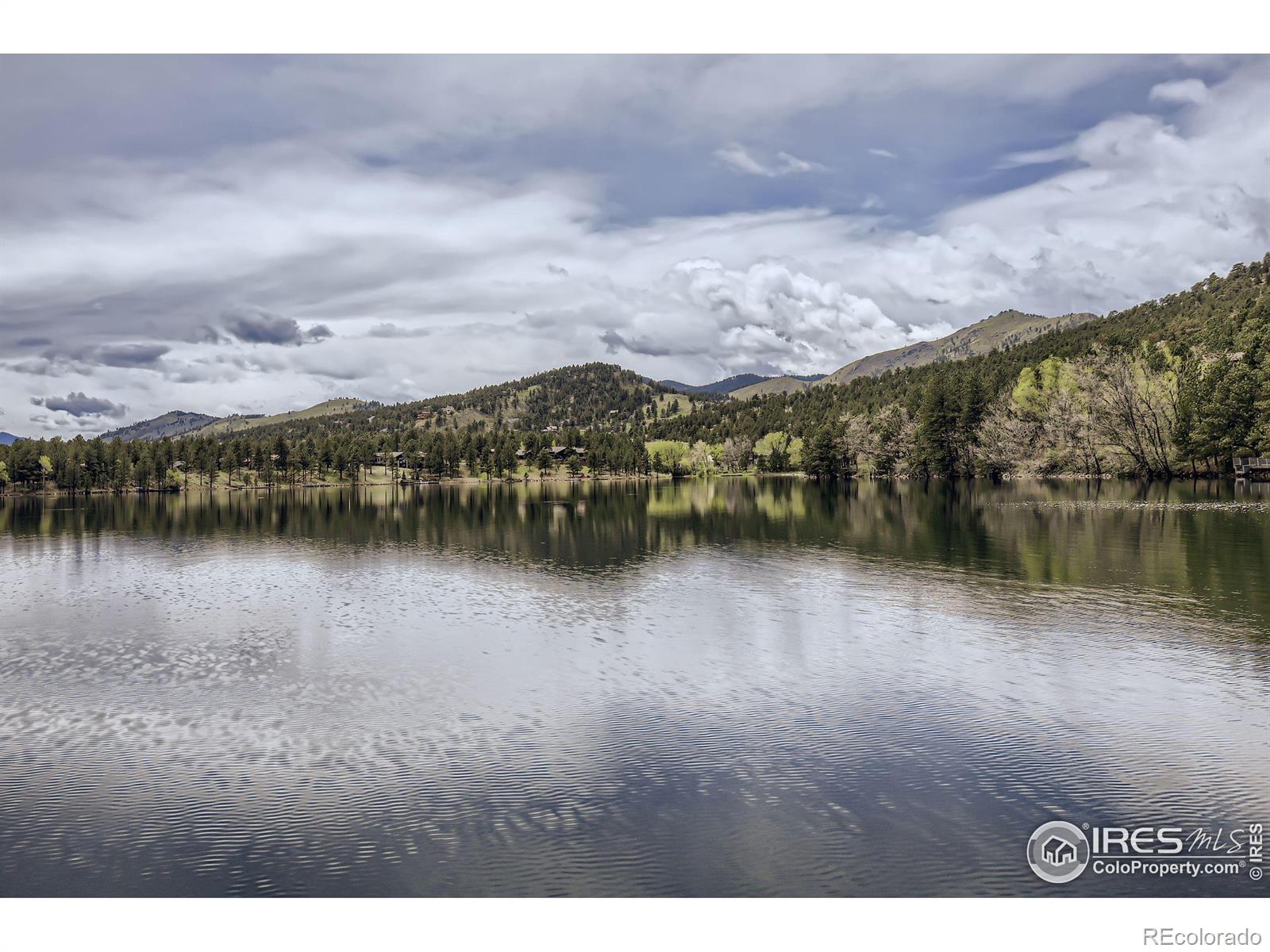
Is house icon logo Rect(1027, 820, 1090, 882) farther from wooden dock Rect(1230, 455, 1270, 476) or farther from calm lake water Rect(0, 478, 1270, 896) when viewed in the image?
wooden dock Rect(1230, 455, 1270, 476)

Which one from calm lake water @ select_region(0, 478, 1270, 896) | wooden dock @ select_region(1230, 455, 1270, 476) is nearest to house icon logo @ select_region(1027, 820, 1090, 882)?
calm lake water @ select_region(0, 478, 1270, 896)

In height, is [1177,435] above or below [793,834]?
above

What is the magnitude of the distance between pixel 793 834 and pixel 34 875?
39.0 ft

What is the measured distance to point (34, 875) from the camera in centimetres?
1257

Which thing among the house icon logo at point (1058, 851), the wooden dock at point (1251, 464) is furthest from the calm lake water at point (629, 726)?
the wooden dock at point (1251, 464)

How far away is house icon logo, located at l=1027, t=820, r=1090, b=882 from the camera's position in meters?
12.4

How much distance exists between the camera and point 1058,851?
12938mm

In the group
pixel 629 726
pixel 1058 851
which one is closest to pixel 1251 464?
pixel 629 726

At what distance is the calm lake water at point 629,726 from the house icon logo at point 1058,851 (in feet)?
0.89

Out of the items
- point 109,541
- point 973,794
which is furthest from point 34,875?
point 109,541

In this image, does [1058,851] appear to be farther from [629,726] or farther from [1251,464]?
[1251,464]

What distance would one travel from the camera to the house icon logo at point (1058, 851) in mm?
12391

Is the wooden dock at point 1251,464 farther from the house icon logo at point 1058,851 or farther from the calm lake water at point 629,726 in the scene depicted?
the house icon logo at point 1058,851
